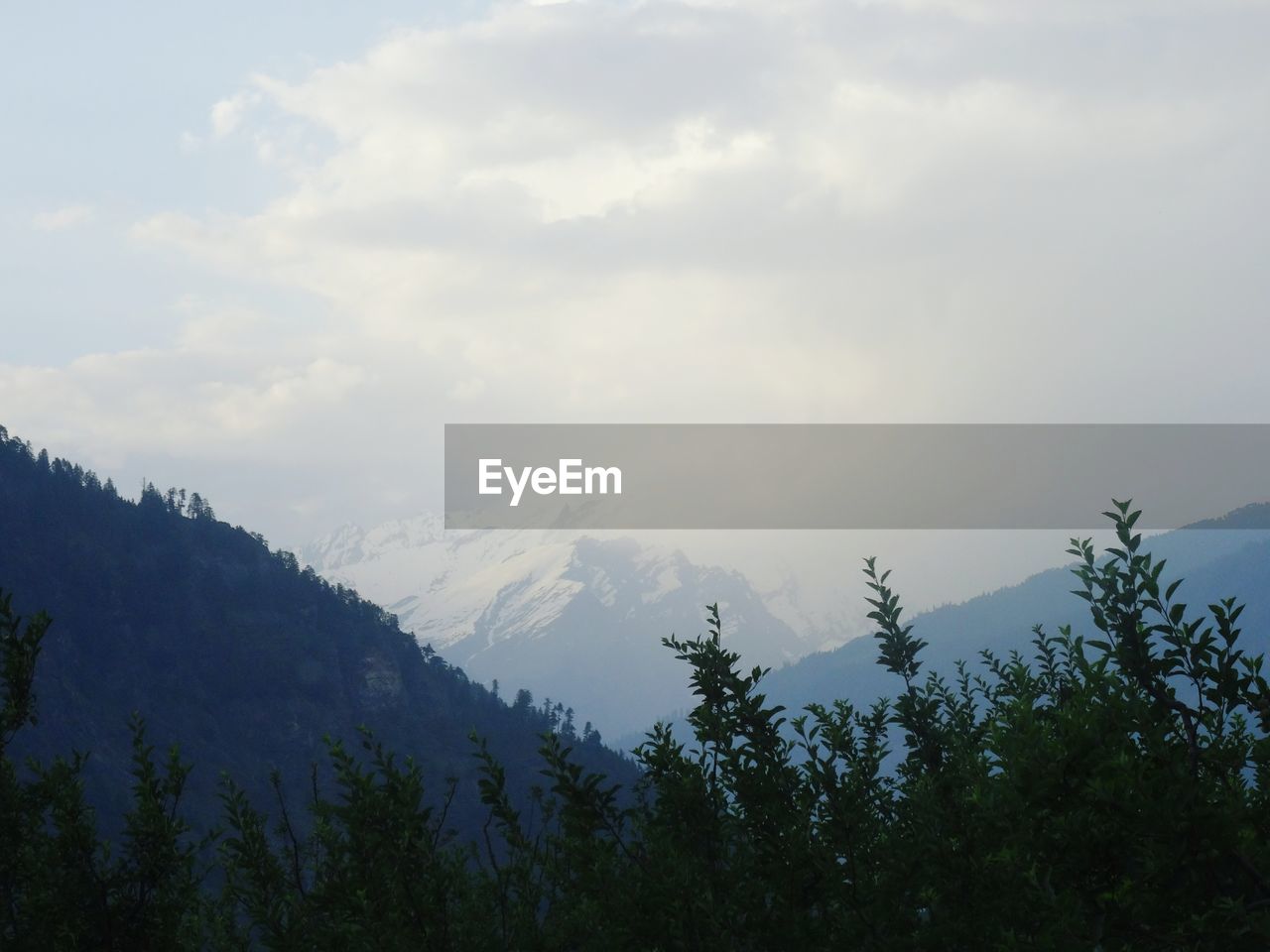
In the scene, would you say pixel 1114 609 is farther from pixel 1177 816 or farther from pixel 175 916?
pixel 175 916

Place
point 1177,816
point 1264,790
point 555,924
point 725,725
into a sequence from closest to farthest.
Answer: point 1177,816
point 1264,790
point 725,725
point 555,924

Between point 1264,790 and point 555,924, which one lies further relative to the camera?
point 555,924

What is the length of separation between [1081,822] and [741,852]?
5414 millimetres

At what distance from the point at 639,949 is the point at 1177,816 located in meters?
6.58

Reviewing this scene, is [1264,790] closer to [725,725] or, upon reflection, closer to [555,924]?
[725,725]

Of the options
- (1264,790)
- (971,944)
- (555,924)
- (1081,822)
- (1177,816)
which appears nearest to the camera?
(1177,816)

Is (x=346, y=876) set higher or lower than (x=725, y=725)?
lower

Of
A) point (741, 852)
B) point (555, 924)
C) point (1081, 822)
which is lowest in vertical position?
point (555, 924)

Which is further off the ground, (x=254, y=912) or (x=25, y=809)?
(x=25, y=809)

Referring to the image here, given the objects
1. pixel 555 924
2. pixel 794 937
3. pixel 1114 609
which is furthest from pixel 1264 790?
pixel 555 924

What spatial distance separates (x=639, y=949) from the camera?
13180 mm

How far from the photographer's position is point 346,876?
14438 mm

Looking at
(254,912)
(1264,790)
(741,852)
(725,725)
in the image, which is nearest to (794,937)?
(741,852)

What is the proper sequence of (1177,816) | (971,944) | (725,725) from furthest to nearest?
(725,725) → (971,944) → (1177,816)
